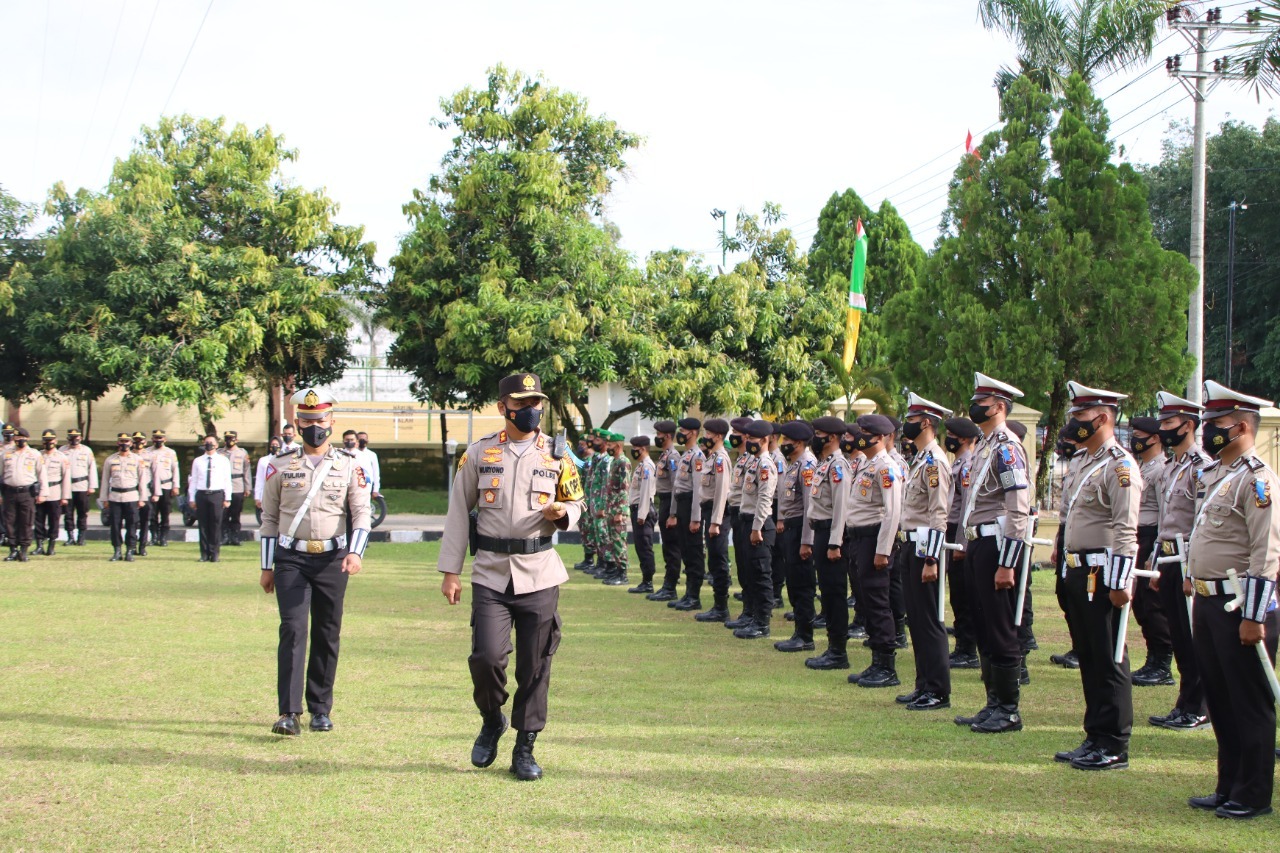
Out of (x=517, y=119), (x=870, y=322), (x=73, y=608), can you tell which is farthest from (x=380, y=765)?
(x=870, y=322)

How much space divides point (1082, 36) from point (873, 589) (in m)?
16.4

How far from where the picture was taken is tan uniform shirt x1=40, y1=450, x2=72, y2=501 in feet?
54.9

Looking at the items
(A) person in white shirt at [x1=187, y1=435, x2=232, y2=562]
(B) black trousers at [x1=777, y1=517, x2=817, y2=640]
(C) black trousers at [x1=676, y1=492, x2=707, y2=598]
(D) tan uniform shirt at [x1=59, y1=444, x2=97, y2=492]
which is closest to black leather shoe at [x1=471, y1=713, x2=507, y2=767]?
(B) black trousers at [x1=777, y1=517, x2=817, y2=640]

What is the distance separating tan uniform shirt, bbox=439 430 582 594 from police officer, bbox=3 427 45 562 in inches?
501

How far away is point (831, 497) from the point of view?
9320 mm

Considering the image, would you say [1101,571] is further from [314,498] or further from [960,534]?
[314,498]

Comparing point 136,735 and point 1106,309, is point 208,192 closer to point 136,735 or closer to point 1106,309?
point 1106,309

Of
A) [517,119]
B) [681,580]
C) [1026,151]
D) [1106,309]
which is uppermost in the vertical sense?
[517,119]

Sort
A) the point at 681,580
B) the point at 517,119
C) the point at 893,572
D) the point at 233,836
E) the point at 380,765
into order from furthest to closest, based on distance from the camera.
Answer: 1. the point at 517,119
2. the point at 681,580
3. the point at 893,572
4. the point at 380,765
5. the point at 233,836

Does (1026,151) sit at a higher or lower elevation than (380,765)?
higher

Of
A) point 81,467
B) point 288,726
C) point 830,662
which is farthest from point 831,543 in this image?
point 81,467

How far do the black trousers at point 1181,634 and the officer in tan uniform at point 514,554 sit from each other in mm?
4047

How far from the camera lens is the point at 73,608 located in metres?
11.5

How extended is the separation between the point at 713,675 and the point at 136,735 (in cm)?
403
